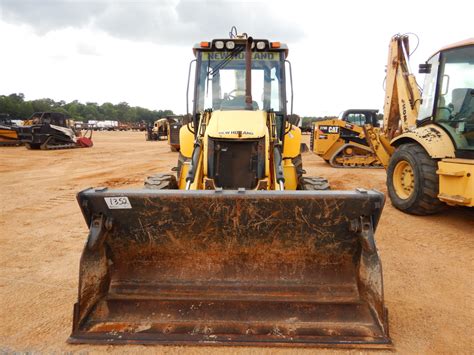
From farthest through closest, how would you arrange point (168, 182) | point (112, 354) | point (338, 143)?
point (338, 143) < point (168, 182) < point (112, 354)

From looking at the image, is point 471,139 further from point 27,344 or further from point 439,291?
point 27,344

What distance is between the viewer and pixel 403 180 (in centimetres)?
620

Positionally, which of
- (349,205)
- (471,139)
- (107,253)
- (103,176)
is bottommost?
(103,176)

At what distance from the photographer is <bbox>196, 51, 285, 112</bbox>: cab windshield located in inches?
189

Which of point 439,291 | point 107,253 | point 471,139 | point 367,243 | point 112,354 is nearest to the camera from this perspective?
point 112,354

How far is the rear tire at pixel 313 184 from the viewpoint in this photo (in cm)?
439

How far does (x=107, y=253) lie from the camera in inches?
111

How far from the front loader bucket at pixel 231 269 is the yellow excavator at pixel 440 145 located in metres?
3.02

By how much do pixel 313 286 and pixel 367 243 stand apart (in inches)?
21.9

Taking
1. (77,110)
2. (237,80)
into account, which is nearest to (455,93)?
(237,80)

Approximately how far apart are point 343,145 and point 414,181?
7.27m

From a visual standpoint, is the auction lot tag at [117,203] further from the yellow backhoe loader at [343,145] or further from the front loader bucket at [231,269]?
the yellow backhoe loader at [343,145]

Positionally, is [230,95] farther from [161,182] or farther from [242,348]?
[242,348]

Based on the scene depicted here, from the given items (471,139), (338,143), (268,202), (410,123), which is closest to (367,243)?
(268,202)
